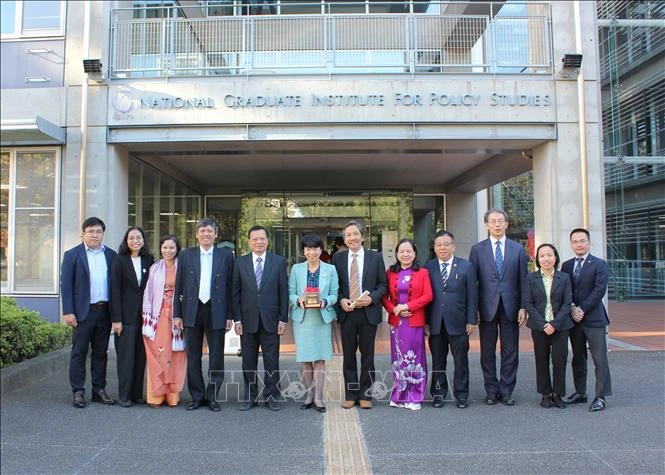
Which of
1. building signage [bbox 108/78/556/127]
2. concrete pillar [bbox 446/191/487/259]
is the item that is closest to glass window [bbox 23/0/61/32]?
building signage [bbox 108/78/556/127]

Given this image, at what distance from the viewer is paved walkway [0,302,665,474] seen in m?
4.03

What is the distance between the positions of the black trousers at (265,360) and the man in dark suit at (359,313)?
2.39ft

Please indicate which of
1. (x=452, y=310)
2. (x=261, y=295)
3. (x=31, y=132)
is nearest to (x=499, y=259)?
(x=452, y=310)

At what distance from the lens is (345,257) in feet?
18.6

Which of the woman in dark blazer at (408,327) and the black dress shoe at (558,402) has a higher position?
the woman in dark blazer at (408,327)

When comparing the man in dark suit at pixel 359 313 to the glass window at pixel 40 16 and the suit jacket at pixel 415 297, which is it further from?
the glass window at pixel 40 16

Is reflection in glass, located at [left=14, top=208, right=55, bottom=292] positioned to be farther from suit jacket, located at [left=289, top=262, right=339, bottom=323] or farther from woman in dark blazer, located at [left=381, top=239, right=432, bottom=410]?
woman in dark blazer, located at [left=381, top=239, right=432, bottom=410]

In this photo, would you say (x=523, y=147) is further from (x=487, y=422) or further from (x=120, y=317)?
(x=120, y=317)

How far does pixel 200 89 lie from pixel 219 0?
4.60 meters

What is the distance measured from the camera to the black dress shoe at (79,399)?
5.48 m

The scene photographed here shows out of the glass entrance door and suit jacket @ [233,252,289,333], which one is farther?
the glass entrance door

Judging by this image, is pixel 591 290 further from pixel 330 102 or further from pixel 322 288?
pixel 330 102

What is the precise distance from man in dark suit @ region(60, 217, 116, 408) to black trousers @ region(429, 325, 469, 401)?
343 centimetres

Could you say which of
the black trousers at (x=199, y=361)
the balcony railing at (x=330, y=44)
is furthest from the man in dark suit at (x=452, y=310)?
the balcony railing at (x=330, y=44)
